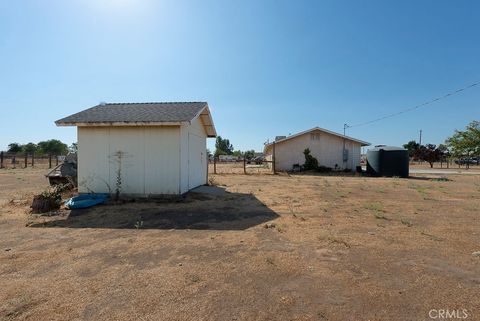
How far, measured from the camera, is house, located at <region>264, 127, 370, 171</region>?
2736 centimetres

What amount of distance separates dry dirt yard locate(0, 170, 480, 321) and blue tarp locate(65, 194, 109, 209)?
1.98 ft

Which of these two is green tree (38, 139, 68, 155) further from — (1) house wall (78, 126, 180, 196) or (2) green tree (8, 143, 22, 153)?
(1) house wall (78, 126, 180, 196)

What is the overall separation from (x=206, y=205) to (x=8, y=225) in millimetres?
4962

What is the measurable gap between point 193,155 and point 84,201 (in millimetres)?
4750

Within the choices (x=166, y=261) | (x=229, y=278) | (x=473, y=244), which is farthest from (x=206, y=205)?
(x=473, y=244)

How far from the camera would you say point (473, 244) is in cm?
533

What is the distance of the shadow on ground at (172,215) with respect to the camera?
6891 mm

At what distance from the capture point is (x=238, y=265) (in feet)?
14.2

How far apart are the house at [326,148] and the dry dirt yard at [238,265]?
19.4 metres

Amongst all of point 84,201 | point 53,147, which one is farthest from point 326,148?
point 53,147

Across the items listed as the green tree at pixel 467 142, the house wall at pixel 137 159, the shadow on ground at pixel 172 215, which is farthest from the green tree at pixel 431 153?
the house wall at pixel 137 159

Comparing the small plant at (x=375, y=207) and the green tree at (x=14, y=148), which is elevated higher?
the green tree at (x=14, y=148)

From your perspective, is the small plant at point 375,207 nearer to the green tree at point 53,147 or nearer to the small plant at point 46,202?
the small plant at point 46,202

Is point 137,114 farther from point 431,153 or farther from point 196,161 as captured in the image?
point 431,153
